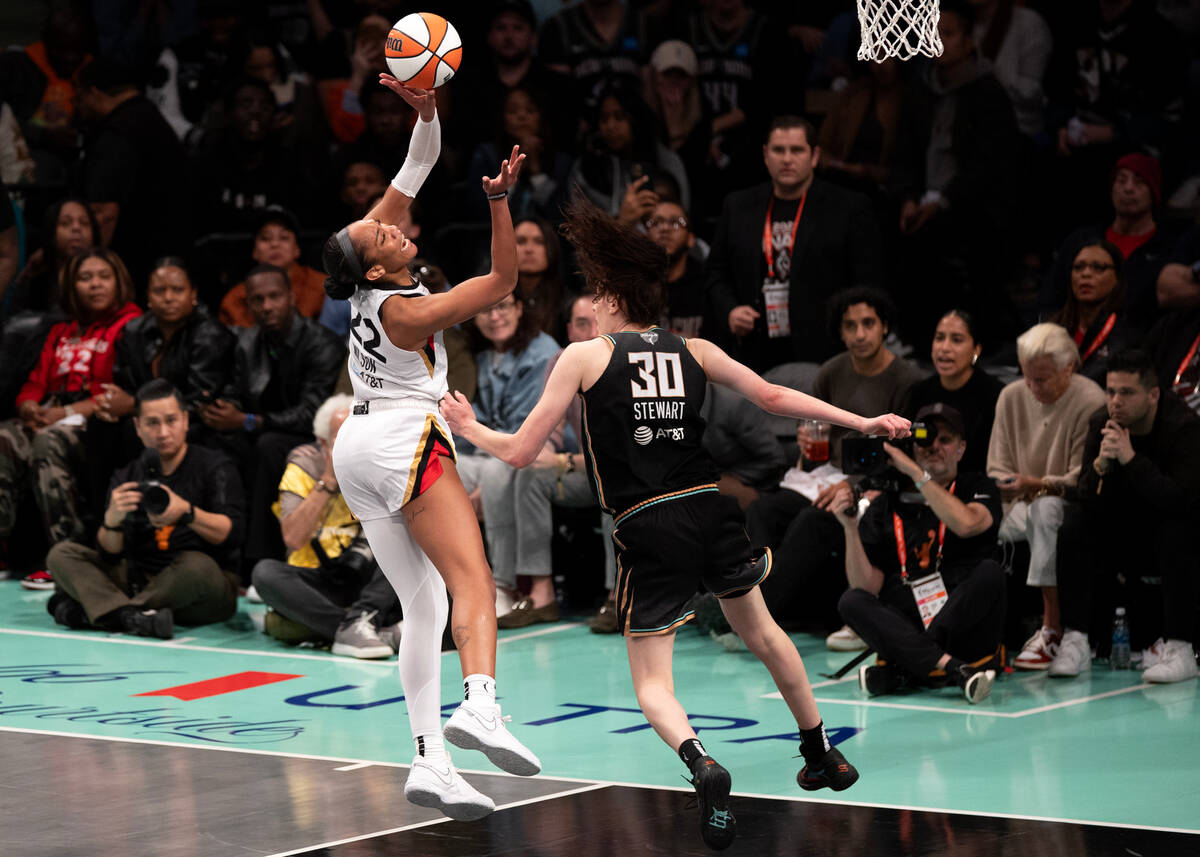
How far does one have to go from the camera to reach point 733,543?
5297 millimetres

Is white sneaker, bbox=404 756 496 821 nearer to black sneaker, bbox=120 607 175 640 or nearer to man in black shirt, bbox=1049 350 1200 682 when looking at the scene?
man in black shirt, bbox=1049 350 1200 682

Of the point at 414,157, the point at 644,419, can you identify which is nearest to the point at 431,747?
the point at 644,419

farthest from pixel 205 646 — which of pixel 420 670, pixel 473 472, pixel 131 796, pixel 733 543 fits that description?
pixel 733 543

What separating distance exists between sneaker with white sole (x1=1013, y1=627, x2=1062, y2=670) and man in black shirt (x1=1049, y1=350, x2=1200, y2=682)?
0.11 meters

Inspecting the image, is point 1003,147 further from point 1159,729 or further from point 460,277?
point 1159,729

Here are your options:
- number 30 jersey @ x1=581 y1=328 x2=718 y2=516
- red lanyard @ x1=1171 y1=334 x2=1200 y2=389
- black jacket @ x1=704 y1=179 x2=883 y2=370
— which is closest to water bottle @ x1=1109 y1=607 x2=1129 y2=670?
red lanyard @ x1=1171 y1=334 x2=1200 y2=389

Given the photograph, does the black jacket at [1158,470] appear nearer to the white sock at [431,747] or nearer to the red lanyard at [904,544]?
the red lanyard at [904,544]

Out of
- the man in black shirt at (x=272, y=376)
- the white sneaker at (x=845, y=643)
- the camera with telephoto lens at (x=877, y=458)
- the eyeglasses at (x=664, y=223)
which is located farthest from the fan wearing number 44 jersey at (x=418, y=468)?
the man in black shirt at (x=272, y=376)

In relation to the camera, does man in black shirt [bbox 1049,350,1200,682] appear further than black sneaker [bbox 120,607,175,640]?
No

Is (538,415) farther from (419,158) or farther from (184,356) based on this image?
(184,356)

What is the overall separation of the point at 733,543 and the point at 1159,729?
2.49 m

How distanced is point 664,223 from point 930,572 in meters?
3.18

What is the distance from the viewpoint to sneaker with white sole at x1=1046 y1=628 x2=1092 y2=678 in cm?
774

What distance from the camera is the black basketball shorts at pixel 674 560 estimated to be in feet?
17.1
